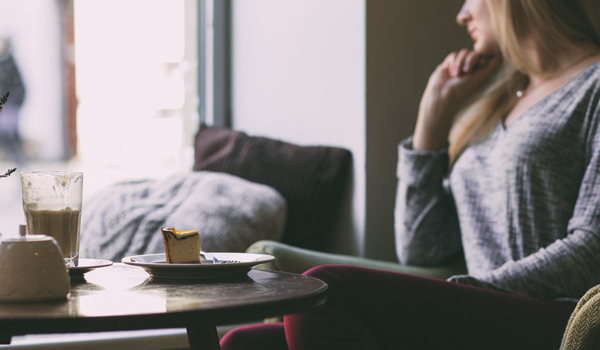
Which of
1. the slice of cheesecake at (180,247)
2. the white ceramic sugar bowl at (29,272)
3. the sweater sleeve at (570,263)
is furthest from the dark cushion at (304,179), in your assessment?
the white ceramic sugar bowl at (29,272)

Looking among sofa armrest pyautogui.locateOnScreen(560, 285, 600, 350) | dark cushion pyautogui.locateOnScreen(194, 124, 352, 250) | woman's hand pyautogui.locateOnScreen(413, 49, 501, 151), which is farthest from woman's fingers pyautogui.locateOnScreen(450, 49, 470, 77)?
sofa armrest pyautogui.locateOnScreen(560, 285, 600, 350)

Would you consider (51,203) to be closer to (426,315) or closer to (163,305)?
(163,305)

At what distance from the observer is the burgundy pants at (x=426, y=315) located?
820 mm

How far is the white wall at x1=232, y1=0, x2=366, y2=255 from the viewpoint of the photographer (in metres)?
1.57

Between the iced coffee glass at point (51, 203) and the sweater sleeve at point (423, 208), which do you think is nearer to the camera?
the iced coffee glass at point (51, 203)

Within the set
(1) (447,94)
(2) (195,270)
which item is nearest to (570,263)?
(1) (447,94)

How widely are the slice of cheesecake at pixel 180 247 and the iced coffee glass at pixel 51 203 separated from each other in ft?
0.37

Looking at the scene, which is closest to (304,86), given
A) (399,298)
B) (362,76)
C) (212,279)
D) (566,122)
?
(362,76)

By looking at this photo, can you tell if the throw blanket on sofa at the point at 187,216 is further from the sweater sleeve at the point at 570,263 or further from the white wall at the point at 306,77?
the sweater sleeve at the point at 570,263

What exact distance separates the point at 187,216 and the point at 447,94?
75cm

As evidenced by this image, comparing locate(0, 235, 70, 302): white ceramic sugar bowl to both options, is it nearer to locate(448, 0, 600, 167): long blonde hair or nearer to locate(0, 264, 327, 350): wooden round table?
locate(0, 264, 327, 350): wooden round table

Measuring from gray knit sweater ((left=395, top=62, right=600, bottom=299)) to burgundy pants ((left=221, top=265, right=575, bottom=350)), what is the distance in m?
0.11

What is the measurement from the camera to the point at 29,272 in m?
0.52

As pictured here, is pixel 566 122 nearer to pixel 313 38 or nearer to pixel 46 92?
pixel 313 38
